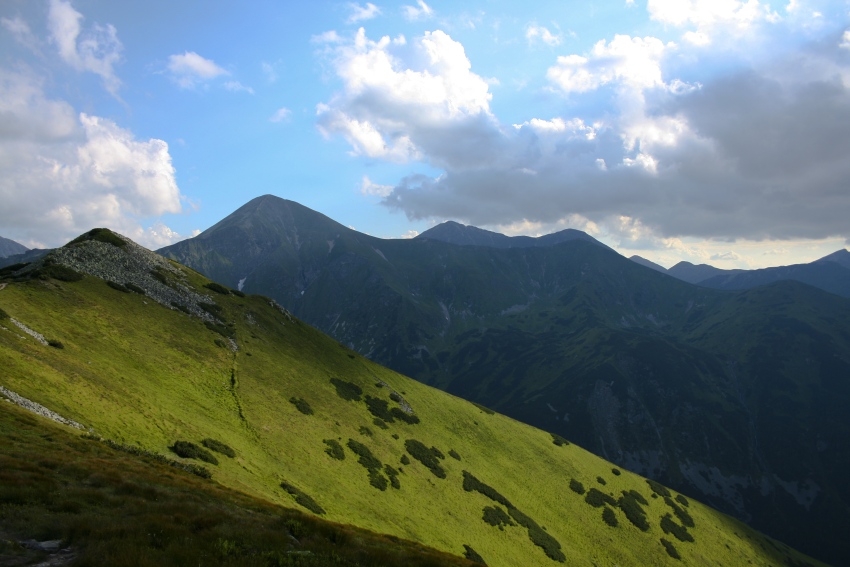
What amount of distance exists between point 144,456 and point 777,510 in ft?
844

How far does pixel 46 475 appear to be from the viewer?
18.4 meters

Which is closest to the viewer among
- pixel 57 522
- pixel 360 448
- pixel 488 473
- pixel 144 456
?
pixel 57 522

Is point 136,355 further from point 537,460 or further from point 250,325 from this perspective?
point 537,460

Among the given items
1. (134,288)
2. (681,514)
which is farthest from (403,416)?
(681,514)

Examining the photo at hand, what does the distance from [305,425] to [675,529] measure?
6862cm

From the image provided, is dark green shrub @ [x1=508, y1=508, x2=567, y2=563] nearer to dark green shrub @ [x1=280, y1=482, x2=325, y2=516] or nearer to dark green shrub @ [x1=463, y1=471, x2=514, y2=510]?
dark green shrub @ [x1=463, y1=471, x2=514, y2=510]

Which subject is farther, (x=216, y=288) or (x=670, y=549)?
(x=216, y=288)

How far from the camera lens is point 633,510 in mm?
73938

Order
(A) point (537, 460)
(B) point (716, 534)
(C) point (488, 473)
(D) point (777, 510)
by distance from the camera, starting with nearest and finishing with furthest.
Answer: (C) point (488, 473) → (A) point (537, 460) → (B) point (716, 534) → (D) point (777, 510)

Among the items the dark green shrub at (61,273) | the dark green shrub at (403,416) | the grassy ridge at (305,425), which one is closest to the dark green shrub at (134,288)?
the grassy ridge at (305,425)

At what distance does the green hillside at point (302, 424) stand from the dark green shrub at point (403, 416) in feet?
1.05

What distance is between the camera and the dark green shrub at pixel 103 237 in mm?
69750

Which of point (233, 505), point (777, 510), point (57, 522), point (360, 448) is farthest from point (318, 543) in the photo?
point (777, 510)

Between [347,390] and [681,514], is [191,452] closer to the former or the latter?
[347,390]
